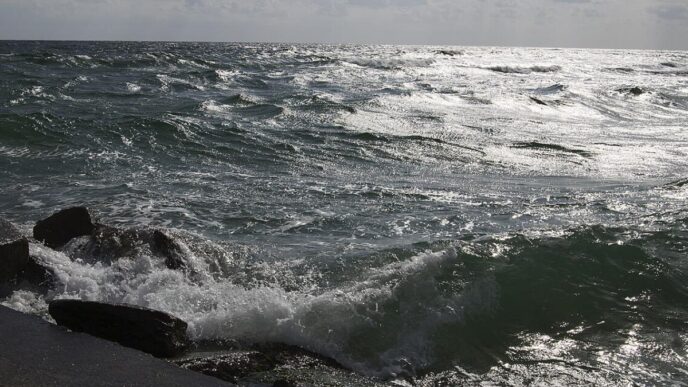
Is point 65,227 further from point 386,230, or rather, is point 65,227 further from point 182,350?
point 386,230

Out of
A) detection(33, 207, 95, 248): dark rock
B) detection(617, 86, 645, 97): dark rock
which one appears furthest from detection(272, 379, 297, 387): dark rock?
detection(617, 86, 645, 97): dark rock

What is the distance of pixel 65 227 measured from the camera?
6816 mm

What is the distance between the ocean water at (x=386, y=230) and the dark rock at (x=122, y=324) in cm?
62

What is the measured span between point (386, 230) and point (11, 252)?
14.3 ft

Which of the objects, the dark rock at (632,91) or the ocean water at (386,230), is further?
the dark rock at (632,91)

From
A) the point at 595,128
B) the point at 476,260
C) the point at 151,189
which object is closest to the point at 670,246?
the point at 476,260

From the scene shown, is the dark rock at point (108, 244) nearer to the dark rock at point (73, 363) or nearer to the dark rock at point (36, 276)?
the dark rock at point (36, 276)

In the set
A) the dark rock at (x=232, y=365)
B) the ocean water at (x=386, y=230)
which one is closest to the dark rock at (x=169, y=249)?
the ocean water at (x=386, y=230)

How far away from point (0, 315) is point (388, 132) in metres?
13.6

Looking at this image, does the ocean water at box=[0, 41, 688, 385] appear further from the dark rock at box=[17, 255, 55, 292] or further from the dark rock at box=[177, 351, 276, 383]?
the dark rock at box=[177, 351, 276, 383]

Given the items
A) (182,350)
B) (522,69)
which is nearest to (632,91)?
(522,69)

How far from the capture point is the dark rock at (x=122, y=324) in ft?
13.9

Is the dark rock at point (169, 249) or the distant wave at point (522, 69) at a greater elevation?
the distant wave at point (522, 69)

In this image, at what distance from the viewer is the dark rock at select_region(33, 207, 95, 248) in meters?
6.76
